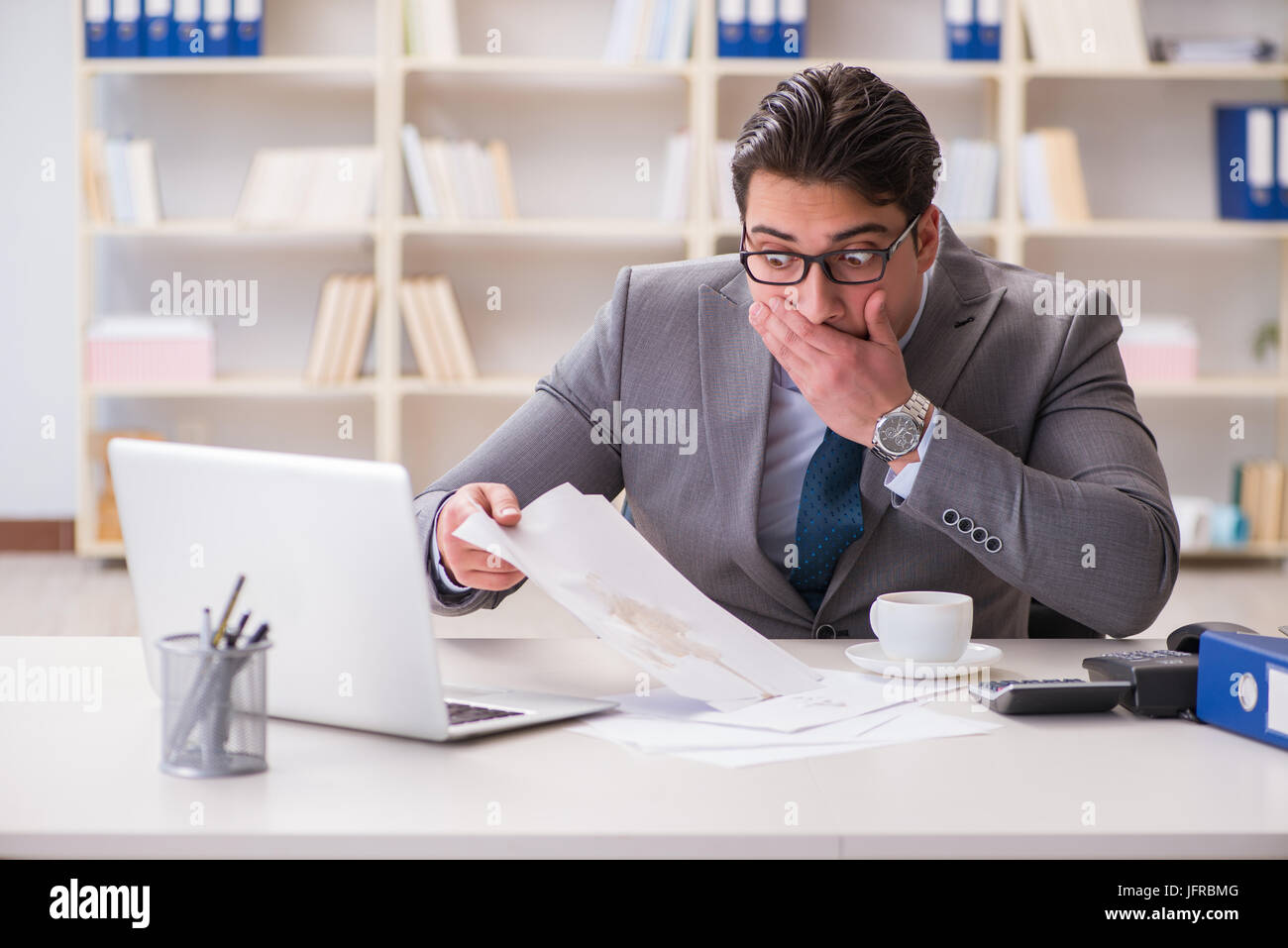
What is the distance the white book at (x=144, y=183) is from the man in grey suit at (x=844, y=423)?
2830 millimetres

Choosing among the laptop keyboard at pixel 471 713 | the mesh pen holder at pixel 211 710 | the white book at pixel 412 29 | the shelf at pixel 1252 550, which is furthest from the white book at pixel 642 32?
the mesh pen holder at pixel 211 710

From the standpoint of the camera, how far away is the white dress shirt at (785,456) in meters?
1.51

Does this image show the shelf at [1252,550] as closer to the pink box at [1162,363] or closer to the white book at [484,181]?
the pink box at [1162,363]

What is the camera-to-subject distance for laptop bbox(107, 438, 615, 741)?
3.02 feet

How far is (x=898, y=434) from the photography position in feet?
4.32

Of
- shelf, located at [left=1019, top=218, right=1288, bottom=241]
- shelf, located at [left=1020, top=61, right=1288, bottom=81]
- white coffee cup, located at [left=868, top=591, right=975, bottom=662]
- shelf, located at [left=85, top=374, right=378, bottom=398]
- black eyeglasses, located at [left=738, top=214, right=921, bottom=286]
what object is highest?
shelf, located at [left=1020, top=61, right=1288, bottom=81]

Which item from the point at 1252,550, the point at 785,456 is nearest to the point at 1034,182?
the point at 1252,550

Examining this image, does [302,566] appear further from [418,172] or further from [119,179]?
[119,179]

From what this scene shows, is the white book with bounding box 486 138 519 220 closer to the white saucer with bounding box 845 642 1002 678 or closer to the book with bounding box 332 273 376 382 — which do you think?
the book with bounding box 332 273 376 382

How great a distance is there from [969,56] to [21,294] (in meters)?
2.97

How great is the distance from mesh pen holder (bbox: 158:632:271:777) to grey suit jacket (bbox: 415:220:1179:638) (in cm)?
43

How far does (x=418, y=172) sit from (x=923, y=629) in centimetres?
317

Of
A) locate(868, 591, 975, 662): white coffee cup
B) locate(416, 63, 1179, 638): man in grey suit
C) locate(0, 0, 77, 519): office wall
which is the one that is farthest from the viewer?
locate(0, 0, 77, 519): office wall

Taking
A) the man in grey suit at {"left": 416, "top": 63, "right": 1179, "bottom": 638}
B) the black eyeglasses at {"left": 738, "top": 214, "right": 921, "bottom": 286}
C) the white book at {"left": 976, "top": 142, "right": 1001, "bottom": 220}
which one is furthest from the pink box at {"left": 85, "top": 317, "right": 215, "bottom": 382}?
the black eyeglasses at {"left": 738, "top": 214, "right": 921, "bottom": 286}
